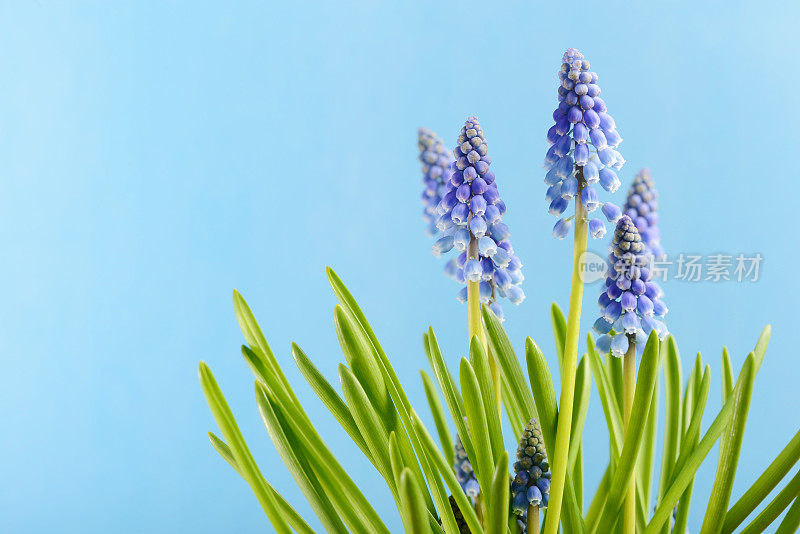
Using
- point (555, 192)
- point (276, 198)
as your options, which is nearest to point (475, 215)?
point (555, 192)

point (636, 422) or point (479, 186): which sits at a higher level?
point (479, 186)

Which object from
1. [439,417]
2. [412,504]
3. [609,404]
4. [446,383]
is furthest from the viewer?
[439,417]

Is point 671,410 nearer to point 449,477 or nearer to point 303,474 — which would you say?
point 449,477

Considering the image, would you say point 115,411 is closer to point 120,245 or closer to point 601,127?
point 120,245

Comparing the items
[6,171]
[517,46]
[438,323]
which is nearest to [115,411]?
[6,171]

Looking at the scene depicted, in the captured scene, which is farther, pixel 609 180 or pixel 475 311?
pixel 475 311

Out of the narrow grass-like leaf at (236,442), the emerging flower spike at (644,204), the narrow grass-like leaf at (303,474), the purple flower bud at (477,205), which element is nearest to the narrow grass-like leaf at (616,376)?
the emerging flower spike at (644,204)
